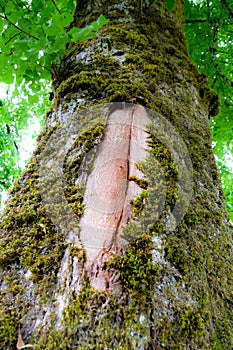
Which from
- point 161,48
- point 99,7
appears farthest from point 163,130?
point 99,7

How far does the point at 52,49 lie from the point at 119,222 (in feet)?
3.42

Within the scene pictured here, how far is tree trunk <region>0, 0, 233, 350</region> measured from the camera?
881 millimetres

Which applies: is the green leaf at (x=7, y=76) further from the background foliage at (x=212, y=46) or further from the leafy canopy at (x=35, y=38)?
the background foliage at (x=212, y=46)

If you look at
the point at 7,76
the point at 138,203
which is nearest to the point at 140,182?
the point at 138,203

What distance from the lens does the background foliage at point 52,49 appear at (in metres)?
1.62

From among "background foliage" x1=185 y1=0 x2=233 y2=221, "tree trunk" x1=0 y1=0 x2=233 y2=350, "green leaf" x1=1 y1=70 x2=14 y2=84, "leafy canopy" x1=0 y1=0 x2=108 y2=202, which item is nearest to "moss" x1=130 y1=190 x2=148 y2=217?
"tree trunk" x1=0 y1=0 x2=233 y2=350

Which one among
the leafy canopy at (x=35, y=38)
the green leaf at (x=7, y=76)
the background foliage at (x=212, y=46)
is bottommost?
the green leaf at (x=7, y=76)

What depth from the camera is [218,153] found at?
405 cm

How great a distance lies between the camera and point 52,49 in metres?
1.62

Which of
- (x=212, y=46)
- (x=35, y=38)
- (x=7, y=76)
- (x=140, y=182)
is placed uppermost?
(x=212, y=46)

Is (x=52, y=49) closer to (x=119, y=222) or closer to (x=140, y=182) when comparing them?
(x=140, y=182)

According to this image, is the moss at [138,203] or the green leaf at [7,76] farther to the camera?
the green leaf at [7,76]

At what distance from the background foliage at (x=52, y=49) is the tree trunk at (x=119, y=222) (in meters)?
0.19

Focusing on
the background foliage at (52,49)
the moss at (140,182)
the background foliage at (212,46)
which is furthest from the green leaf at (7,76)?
the background foliage at (212,46)
